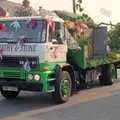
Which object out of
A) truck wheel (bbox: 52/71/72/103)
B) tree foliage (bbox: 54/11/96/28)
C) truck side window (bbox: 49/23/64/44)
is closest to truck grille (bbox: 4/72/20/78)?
truck wheel (bbox: 52/71/72/103)

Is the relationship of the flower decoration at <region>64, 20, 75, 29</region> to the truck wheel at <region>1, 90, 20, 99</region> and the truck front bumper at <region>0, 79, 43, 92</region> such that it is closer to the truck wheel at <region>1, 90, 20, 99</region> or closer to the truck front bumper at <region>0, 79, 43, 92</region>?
the truck wheel at <region>1, 90, 20, 99</region>

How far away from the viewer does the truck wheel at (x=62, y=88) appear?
14.1 metres

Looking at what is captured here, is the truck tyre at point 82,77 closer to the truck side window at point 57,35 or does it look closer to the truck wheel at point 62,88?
the truck wheel at point 62,88

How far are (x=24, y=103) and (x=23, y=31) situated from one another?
2.01 metres

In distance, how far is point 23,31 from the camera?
1430 cm

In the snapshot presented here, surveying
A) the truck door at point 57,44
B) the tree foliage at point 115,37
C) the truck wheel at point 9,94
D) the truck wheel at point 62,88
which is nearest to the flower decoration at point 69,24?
the truck door at point 57,44

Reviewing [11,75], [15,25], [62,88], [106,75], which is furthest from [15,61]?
[106,75]

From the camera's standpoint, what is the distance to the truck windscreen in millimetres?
14019

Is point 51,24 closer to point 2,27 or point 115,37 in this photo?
point 2,27

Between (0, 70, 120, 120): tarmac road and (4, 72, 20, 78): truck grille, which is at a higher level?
(4, 72, 20, 78): truck grille

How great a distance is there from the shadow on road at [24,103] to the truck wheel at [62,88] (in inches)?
11.1

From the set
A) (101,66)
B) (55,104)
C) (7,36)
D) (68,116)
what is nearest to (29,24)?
(7,36)

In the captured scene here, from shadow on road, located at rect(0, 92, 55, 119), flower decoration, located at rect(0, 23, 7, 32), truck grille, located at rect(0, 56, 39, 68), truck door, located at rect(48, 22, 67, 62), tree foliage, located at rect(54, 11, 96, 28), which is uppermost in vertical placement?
tree foliage, located at rect(54, 11, 96, 28)

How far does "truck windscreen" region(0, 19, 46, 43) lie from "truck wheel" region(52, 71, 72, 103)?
3.97 feet
